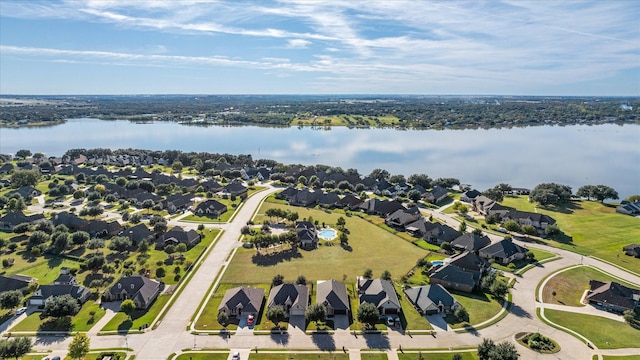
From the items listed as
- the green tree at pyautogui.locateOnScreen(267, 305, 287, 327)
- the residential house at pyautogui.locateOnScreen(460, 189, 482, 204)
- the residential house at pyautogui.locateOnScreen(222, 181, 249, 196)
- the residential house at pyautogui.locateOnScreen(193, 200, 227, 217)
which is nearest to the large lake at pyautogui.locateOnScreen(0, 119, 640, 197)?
the residential house at pyautogui.locateOnScreen(460, 189, 482, 204)

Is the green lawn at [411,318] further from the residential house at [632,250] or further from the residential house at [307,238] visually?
the residential house at [632,250]

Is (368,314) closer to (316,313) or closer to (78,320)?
(316,313)

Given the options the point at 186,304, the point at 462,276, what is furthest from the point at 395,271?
the point at 186,304

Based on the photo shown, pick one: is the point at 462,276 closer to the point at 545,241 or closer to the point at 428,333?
the point at 428,333

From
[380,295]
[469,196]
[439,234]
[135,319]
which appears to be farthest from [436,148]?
[135,319]

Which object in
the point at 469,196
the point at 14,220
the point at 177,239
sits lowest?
the point at 177,239

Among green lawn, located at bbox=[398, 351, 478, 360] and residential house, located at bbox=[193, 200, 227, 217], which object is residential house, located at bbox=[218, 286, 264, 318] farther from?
residential house, located at bbox=[193, 200, 227, 217]
